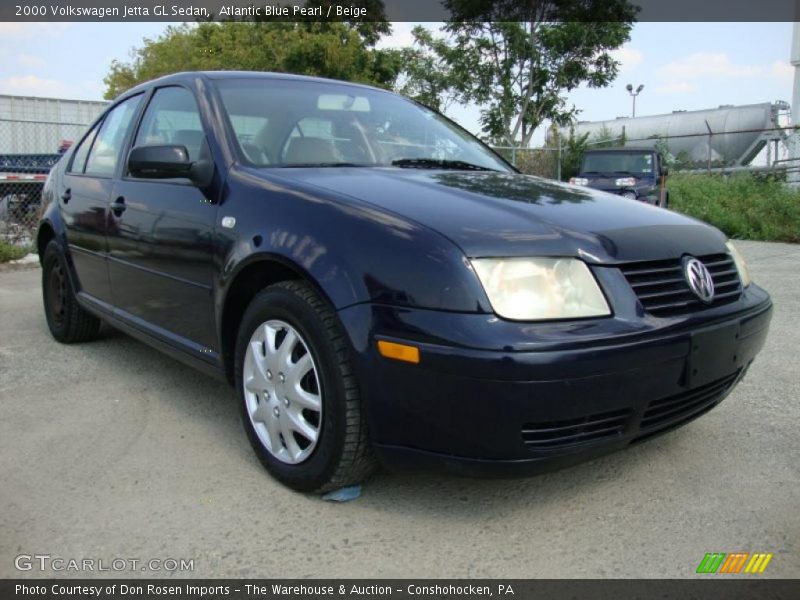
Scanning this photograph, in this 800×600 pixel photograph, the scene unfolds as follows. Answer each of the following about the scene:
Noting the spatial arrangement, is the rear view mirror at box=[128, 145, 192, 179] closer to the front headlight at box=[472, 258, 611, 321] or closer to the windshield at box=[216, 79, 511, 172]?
the windshield at box=[216, 79, 511, 172]

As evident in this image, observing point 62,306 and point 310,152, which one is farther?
point 62,306

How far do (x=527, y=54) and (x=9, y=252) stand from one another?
64.3 ft

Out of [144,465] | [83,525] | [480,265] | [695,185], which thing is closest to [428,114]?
[480,265]

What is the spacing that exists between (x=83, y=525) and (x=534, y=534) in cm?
147

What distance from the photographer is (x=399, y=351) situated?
6.57ft

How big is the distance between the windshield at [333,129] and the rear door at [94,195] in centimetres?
99

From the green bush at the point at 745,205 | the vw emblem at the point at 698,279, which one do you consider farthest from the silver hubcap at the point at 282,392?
the green bush at the point at 745,205

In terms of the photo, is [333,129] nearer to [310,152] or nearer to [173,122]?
[310,152]

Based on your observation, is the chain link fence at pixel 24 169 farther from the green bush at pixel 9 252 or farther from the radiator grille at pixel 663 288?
the radiator grille at pixel 663 288

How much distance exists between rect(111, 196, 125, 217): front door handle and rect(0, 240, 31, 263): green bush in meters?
6.16

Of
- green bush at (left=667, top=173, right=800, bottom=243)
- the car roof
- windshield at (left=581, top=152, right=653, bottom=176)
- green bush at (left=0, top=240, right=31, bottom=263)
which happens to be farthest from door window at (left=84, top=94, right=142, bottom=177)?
windshield at (left=581, top=152, right=653, bottom=176)

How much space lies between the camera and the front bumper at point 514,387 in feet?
6.24

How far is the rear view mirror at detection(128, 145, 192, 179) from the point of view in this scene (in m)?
2.74

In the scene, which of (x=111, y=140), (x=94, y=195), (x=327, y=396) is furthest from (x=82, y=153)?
(x=327, y=396)
